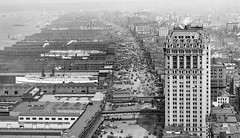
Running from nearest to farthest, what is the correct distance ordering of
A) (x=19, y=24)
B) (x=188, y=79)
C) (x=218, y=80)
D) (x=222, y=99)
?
(x=188, y=79) < (x=222, y=99) < (x=218, y=80) < (x=19, y=24)

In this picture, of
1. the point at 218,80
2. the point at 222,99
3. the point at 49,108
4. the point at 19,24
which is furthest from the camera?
the point at 19,24

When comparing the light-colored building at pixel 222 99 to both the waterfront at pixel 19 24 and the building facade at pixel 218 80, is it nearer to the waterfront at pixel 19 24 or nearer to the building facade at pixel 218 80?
the building facade at pixel 218 80

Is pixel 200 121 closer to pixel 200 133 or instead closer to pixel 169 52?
pixel 200 133

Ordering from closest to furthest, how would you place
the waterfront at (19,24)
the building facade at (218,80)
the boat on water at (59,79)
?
1. the building facade at (218,80)
2. the boat on water at (59,79)
3. the waterfront at (19,24)

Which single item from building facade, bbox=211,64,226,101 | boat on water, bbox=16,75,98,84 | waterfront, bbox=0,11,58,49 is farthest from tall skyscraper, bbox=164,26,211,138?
waterfront, bbox=0,11,58,49

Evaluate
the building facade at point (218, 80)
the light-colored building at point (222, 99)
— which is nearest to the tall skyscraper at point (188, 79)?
the light-colored building at point (222, 99)

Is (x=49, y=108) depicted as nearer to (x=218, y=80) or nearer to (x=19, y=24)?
(x=218, y=80)

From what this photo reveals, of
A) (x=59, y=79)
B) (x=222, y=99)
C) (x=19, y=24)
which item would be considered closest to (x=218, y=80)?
(x=222, y=99)

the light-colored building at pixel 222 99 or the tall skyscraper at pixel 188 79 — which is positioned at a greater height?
the tall skyscraper at pixel 188 79
